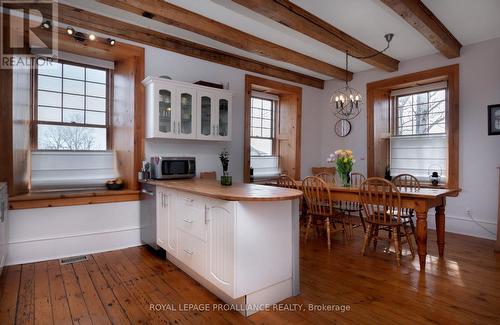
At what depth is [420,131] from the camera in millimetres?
4699

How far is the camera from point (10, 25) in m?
2.83

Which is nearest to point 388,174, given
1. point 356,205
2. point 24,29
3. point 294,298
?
point 356,205

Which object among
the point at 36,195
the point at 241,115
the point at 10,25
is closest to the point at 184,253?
the point at 36,195

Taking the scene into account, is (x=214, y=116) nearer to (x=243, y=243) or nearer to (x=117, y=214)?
(x=117, y=214)

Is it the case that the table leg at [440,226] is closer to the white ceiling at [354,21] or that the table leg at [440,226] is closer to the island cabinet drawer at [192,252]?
the white ceiling at [354,21]

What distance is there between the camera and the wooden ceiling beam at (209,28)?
9.03ft

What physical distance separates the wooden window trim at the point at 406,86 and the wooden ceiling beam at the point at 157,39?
4.94 feet

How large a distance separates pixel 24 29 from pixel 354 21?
3.63 meters

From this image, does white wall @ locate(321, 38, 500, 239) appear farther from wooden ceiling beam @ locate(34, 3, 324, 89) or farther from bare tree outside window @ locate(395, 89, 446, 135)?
wooden ceiling beam @ locate(34, 3, 324, 89)

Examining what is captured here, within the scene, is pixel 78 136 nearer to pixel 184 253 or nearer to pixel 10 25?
pixel 10 25

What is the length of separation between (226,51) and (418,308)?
12.6 ft

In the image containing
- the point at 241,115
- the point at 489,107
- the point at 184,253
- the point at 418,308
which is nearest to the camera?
the point at 418,308

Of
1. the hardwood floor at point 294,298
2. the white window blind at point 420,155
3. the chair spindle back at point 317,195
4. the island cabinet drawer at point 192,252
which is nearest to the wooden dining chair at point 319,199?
the chair spindle back at point 317,195

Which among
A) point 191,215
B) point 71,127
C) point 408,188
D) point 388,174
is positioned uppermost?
point 71,127
